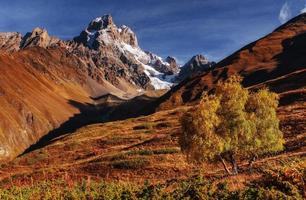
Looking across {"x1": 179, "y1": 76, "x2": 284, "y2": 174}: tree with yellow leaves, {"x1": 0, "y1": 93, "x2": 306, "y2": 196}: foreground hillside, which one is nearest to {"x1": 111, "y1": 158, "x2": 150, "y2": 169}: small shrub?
{"x1": 0, "y1": 93, "x2": 306, "y2": 196}: foreground hillside

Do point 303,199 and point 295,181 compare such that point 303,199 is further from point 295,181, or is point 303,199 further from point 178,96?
point 178,96

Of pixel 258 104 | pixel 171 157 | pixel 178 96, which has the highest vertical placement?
pixel 178 96

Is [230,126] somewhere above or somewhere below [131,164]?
above

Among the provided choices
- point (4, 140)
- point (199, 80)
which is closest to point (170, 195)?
point (4, 140)

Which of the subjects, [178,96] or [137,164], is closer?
[137,164]

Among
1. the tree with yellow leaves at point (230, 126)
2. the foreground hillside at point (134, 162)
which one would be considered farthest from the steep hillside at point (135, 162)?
the tree with yellow leaves at point (230, 126)

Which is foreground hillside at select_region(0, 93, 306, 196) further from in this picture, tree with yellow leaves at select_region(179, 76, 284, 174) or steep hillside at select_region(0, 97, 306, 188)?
tree with yellow leaves at select_region(179, 76, 284, 174)

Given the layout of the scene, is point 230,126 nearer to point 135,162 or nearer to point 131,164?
point 135,162

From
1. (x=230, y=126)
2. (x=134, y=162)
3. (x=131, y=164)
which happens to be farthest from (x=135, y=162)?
(x=230, y=126)

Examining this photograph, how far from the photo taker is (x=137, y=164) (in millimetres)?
62688

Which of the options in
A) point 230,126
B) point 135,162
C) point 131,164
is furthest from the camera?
point 135,162

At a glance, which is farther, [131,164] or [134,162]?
[134,162]

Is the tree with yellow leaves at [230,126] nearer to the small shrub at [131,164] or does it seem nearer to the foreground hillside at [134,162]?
the foreground hillside at [134,162]

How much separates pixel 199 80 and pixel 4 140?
8186cm
